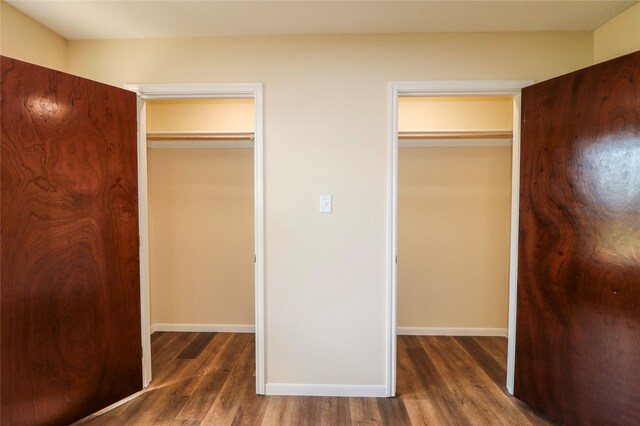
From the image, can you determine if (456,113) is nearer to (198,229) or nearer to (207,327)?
(198,229)

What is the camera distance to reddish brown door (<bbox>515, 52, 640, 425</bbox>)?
161 centimetres

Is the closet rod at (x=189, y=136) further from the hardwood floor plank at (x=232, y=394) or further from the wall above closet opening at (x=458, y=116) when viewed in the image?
the hardwood floor plank at (x=232, y=394)

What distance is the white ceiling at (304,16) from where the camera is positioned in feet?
6.00

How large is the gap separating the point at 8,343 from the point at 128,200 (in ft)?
3.10

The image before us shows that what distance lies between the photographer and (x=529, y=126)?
2.05 m

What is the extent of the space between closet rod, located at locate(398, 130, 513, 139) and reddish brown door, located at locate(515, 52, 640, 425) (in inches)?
30.1

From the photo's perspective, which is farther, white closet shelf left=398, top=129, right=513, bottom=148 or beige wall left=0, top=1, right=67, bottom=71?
white closet shelf left=398, top=129, right=513, bottom=148

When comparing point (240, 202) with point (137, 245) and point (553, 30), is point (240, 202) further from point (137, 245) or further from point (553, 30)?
point (553, 30)

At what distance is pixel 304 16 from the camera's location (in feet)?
6.35

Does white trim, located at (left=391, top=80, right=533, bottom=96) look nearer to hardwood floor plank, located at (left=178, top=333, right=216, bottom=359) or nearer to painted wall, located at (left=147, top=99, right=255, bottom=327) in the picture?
painted wall, located at (left=147, top=99, right=255, bottom=327)

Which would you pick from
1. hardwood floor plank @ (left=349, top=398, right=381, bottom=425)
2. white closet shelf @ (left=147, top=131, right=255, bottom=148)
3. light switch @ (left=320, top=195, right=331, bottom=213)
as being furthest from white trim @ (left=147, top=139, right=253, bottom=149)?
hardwood floor plank @ (left=349, top=398, right=381, bottom=425)

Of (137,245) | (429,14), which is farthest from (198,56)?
(429,14)

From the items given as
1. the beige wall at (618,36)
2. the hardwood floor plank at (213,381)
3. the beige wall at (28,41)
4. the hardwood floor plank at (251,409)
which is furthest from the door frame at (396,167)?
the beige wall at (28,41)

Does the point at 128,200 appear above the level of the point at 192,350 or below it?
above
